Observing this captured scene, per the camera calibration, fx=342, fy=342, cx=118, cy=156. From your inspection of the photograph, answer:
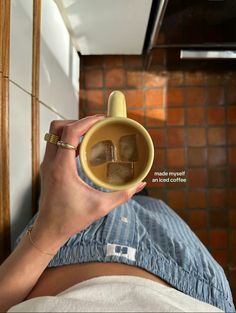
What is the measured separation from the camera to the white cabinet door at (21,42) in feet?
1.74

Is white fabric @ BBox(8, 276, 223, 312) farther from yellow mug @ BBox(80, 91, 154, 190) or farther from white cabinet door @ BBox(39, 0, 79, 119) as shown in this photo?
white cabinet door @ BBox(39, 0, 79, 119)

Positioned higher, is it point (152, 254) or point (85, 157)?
point (85, 157)

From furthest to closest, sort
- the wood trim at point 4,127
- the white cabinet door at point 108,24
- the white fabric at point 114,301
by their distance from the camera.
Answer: the white cabinet door at point 108,24 < the wood trim at point 4,127 < the white fabric at point 114,301

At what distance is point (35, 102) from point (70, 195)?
376 millimetres

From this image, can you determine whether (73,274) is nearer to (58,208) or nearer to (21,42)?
(58,208)

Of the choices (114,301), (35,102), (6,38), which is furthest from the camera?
(35,102)

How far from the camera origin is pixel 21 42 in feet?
1.88

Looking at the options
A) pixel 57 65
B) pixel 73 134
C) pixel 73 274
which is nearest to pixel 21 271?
pixel 73 274

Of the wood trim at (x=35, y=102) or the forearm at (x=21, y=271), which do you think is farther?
the wood trim at (x=35, y=102)

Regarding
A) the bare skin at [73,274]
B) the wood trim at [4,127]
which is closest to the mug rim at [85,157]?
the bare skin at [73,274]

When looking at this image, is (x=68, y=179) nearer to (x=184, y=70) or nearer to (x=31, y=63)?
(x=31, y=63)

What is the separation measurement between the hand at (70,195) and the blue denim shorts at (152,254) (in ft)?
0.32

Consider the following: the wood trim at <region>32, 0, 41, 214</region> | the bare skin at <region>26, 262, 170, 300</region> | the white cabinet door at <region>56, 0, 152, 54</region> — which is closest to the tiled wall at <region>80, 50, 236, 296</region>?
the white cabinet door at <region>56, 0, 152, 54</region>

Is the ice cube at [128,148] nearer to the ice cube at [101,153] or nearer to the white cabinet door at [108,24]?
the ice cube at [101,153]
